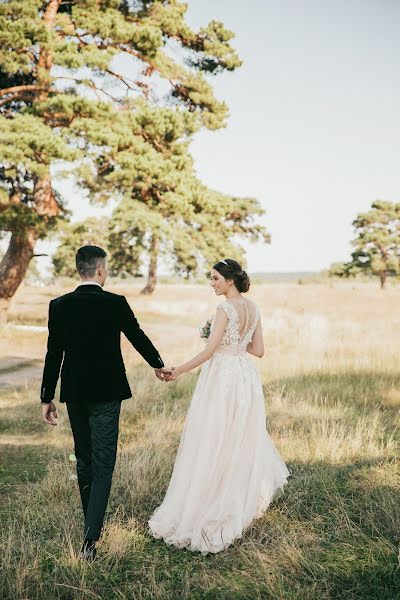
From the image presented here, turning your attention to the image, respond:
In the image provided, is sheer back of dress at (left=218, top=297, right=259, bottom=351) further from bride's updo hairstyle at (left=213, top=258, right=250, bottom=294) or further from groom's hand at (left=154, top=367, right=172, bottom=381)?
groom's hand at (left=154, top=367, right=172, bottom=381)

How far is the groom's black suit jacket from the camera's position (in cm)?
316

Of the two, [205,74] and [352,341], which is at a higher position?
[205,74]

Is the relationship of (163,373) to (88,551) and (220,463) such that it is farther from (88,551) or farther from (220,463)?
(88,551)

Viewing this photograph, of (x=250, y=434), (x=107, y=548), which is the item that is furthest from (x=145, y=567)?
(x=250, y=434)

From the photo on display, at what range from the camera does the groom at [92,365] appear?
317cm

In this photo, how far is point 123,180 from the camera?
14641 millimetres

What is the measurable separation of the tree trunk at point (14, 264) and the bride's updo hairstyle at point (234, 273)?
12997mm

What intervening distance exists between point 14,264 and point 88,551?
45.6 feet

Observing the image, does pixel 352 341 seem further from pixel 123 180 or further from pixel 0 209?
pixel 0 209


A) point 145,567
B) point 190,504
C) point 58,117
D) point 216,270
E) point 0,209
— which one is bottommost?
point 145,567

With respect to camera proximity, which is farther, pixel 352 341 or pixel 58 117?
pixel 58 117

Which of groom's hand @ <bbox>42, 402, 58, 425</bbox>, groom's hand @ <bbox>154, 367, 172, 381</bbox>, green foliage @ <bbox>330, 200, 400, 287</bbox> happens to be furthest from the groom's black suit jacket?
green foliage @ <bbox>330, 200, 400, 287</bbox>

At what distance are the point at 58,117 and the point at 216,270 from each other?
39.4 feet

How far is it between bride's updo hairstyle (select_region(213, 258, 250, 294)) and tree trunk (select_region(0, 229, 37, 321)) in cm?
1300
